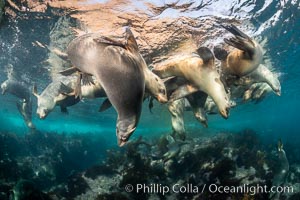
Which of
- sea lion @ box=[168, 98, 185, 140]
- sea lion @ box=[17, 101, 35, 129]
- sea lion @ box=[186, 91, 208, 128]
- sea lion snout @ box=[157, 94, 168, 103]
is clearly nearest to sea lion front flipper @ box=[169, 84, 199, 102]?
sea lion @ box=[186, 91, 208, 128]

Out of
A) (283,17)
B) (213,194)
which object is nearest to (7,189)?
(213,194)

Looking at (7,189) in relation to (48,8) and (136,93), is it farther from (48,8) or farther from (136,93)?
(136,93)

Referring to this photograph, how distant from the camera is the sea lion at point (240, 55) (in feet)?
15.5

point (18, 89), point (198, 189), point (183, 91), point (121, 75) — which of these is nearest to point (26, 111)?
point (18, 89)

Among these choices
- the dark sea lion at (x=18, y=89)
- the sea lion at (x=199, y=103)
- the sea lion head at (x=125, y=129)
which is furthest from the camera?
the dark sea lion at (x=18, y=89)

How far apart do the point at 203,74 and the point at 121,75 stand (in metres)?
2.34

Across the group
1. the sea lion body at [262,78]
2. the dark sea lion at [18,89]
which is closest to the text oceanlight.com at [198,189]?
the sea lion body at [262,78]

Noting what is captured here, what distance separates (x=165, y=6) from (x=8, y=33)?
7577mm

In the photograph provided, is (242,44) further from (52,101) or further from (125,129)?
(52,101)

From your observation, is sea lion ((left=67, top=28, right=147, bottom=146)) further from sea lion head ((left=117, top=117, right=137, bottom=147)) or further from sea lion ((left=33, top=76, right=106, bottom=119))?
sea lion ((left=33, top=76, right=106, bottom=119))

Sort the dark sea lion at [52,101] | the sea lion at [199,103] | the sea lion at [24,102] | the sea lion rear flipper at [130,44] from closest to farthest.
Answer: the sea lion rear flipper at [130,44], the sea lion at [199,103], the dark sea lion at [52,101], the sea lion at [24,102]

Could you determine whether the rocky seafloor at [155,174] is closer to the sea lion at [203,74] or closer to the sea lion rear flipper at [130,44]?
the sea lion at [203,74]

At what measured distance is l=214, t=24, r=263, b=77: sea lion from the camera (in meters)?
4.74

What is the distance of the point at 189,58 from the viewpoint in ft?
18.7
